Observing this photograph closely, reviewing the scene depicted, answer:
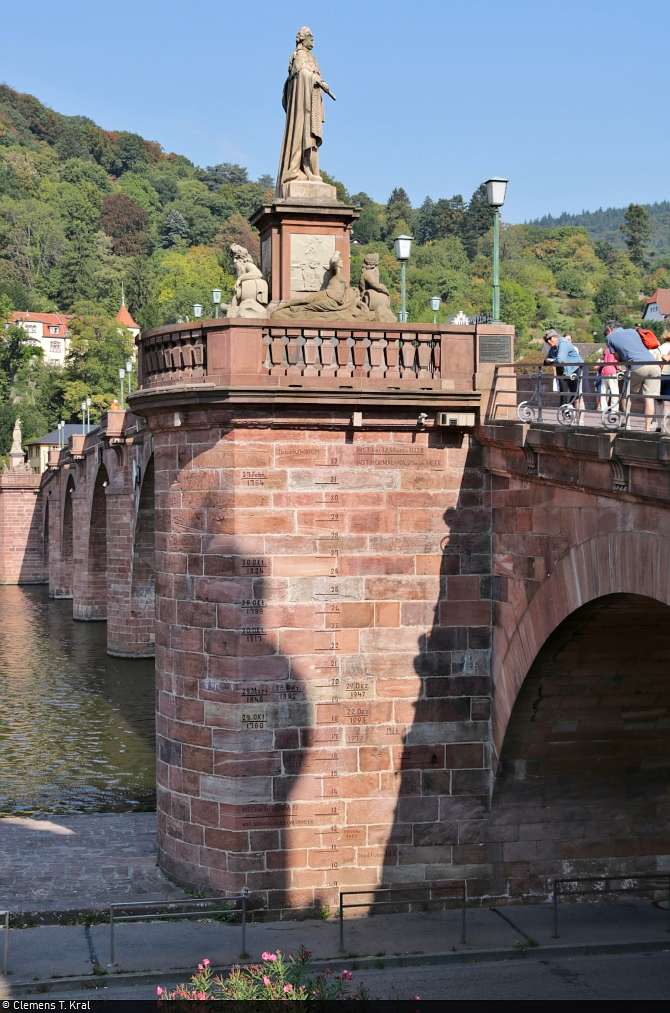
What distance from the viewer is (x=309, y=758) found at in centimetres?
1597

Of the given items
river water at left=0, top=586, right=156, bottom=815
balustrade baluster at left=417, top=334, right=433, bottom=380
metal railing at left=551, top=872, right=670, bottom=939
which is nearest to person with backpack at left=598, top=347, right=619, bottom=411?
balustrade baluster at left=417, top=334, right=433, bottom=380

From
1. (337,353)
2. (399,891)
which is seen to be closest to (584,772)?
(399,891)

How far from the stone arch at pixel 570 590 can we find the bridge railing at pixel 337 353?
324cm

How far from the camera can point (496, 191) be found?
16.6 metres

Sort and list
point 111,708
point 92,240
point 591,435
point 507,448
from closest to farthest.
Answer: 1. point 591,435
2. point 507,448
3. point 111,708
4. point 92,240

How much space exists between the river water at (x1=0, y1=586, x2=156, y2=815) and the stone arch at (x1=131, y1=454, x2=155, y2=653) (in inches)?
53.4

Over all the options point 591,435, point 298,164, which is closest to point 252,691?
point 591,435

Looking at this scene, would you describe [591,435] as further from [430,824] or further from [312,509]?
[430,824]

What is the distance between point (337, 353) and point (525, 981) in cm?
800

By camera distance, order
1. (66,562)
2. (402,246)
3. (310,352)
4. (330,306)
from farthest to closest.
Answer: (66,562), (402,246), (330,306), (310,352)

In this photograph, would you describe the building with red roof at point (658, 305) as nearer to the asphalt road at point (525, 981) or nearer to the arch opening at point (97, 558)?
the arch opening at point (97, 558)

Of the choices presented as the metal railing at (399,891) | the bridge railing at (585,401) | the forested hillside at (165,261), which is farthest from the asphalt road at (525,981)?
the forested hillside at (165,261)

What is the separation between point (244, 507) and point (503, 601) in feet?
11.7

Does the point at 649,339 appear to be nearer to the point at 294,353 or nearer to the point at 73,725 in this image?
the point at 294,353
